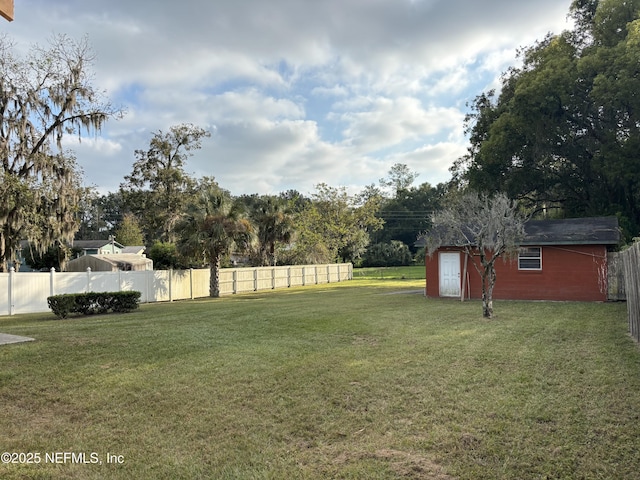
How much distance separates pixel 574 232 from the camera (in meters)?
17.3

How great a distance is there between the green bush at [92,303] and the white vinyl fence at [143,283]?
3454 mm

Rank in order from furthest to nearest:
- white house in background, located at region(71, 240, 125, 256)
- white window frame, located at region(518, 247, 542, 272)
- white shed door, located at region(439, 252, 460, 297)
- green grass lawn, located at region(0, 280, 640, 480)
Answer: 1. white house in background, located at region(71, 240, 125, 256)
2. white shed door, located at region(439, 252, 460, 297)
3. white window frame, located at region(518, 247, 542, 272)
4. green grass lawn, located at region(0, 280, 640, 480)

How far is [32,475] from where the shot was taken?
362cm

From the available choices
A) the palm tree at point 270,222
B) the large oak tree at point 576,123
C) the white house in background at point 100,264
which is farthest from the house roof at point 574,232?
the white house in background at point 100,264

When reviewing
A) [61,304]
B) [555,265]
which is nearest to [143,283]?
[61,304]

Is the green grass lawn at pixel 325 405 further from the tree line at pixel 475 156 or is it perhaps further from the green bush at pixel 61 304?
the tree line at pixel 475 156

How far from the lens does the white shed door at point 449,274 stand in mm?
19422

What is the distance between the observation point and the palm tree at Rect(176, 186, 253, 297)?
70.9 ft

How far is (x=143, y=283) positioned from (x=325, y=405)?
17.2 metres

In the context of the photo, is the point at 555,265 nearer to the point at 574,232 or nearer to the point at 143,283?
the point at 574,232

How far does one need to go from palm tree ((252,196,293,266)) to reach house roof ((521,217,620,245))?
17.6 m

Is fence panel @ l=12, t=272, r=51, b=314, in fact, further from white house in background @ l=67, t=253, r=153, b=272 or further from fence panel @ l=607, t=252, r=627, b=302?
fence panel @ l=607, t=252, r=627, b=302

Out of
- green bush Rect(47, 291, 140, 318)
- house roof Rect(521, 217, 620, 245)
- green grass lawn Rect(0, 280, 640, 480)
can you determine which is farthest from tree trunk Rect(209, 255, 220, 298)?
house roof Rect(521, 217, 620, 245)

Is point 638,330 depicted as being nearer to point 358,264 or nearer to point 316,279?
point 316,279
